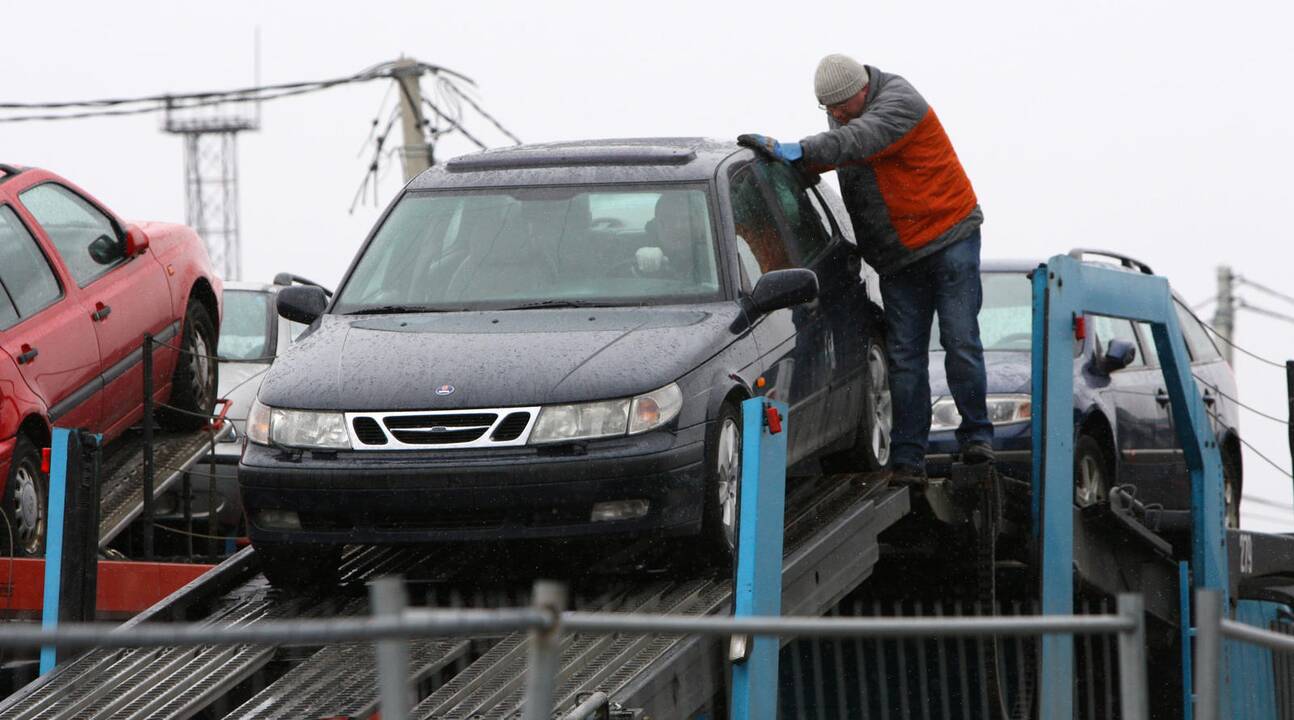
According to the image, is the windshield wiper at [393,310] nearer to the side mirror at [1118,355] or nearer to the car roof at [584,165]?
the car roof at [584,165]

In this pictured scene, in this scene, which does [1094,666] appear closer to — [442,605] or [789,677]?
[789,677]

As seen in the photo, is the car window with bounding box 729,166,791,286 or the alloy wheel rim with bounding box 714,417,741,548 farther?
the car window with bounding box 729,166,791,286

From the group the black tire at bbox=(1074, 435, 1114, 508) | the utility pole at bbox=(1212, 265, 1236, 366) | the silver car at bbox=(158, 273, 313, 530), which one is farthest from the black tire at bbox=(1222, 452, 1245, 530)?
the utility pole at bbox=(1212, 265, 1236, 366)

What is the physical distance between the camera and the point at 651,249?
23.9 ft

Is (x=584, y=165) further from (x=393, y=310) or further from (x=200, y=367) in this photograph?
(x=200, y=367)

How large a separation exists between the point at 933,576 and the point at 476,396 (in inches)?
126

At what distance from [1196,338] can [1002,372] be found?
2762 millimetres

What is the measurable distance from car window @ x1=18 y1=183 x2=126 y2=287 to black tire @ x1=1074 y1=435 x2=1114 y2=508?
507cm

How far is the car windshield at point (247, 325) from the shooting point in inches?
510

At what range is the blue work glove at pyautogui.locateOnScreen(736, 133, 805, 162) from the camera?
8.02m

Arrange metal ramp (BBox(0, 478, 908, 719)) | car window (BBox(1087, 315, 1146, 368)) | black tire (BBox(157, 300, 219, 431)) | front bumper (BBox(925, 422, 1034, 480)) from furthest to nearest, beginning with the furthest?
car window (BBox(1087, 315, 1146, 368)), front bumper (BBox(925, 422, 1034, 480)), black tire (BBox(157, 300, 219, 431)), metal ramp (BBox(0, 478, 908, 719))

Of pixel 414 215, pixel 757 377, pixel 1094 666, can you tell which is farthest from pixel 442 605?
pixel 1094 666

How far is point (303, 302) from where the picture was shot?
7.32 metres

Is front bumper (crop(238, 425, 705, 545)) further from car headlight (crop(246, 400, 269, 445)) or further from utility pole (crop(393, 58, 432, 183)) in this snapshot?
utility pole (crop(393, 58, 432, 183))
